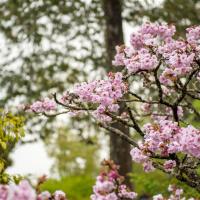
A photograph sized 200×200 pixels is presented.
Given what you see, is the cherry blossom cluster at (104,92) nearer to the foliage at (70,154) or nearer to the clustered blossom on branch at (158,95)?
the clustered blossom on branch at (158,95)

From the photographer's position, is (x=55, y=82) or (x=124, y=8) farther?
(x=55, y=82)

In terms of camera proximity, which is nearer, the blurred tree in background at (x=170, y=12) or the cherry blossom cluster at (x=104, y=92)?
the cherry blossom cluster at (x=104, y=92)

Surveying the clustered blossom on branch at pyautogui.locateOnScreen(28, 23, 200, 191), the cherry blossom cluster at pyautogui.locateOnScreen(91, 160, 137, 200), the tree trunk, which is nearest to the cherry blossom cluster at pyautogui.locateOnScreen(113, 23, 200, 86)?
the clustered blossom on branch at pyautogui.locateOnScreen(28, 23, 200, 191)

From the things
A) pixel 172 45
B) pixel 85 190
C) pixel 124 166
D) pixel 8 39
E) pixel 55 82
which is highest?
pixel 8 39

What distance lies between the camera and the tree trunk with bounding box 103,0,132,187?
468 inches

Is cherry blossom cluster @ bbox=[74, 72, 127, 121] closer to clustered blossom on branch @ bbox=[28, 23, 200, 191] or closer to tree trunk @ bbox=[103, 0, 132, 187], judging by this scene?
clustered blossom on branch @ bbox=[28, 23, 200, 191]

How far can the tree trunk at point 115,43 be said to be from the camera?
1189 cm

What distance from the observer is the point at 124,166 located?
11.9 m

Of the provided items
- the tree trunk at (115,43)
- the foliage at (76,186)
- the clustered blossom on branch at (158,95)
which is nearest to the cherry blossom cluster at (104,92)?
the clustered blossom on branch at (158,95)

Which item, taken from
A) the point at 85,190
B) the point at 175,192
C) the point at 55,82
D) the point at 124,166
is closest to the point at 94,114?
the point at 175,192

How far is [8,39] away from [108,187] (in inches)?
464

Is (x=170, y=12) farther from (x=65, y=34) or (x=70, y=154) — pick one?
(x=70, y=154)

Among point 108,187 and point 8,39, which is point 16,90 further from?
point 108,187

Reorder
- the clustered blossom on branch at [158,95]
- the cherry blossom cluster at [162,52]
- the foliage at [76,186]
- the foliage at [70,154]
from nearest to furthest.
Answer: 1. the clustered blossom on branch at [158,95]
2. the cherry blossom cluster at [162,52]
3. the foliage at [76,186]
4. the foliage at [70,154]
